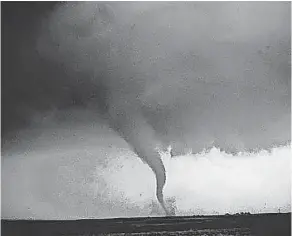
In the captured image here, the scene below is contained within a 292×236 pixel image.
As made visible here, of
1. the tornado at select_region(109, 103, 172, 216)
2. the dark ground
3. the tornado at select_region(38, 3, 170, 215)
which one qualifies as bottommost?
the dark ground

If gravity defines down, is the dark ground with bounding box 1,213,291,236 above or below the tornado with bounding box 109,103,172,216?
below

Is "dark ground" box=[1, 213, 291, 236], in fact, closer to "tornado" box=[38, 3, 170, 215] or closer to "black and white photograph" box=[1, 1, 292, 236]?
"black and white photograph" box=[1, 1, 292, 236]

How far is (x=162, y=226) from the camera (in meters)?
2.08

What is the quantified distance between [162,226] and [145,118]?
46 centimetres

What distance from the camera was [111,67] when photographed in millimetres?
2137

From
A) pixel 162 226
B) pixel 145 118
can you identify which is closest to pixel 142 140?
pixel 145 118

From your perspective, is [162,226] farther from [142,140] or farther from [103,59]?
[103,59]

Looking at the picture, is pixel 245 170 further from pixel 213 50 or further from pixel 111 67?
pixel 111 67

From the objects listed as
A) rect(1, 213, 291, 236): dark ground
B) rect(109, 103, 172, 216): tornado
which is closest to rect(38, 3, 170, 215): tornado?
rect(109, 103, 172, 216): tornado

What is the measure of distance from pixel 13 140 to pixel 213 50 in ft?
3.06

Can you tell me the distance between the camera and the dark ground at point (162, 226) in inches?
81.2

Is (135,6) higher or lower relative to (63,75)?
higher

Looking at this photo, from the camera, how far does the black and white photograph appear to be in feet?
6.84

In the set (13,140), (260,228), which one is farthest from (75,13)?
(260,228)
